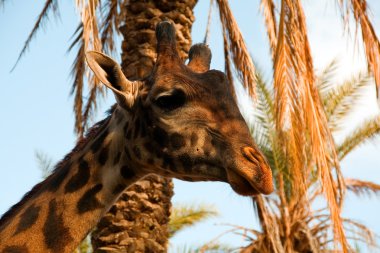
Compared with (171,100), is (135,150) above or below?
below

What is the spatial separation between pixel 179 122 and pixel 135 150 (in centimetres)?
40

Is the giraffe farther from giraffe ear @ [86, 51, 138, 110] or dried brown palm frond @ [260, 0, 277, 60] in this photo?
dried brown palm frond @ [260, 0, 277, 60]

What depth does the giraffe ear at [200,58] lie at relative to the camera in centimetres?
639

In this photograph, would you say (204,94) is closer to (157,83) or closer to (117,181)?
(157,83)

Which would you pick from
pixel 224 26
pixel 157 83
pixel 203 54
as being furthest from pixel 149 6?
pixel 157 83

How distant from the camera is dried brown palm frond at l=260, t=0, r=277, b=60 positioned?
12.4 meters

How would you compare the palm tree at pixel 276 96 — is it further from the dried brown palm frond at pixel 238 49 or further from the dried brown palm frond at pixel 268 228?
the dried brown palm frond at pixel 268 228

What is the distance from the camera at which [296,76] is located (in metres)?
10.8

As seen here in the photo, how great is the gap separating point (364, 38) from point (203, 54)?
536 centimetres

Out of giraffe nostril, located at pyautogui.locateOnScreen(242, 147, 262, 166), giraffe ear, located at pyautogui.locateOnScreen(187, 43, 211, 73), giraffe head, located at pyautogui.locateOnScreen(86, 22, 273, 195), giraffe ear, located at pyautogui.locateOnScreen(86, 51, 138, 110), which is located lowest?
giraffe nostril, located at pyautogui.locateOnScreen(242, 147, 262, 166)

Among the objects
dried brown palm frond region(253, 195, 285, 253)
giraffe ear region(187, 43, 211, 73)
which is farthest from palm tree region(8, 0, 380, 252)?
dried brown palm frond region(253, 195, 285, 253)

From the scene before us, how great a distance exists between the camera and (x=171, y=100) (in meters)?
5.48

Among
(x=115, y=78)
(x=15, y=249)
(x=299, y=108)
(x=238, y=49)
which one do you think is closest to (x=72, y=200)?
(x=15, y=249)

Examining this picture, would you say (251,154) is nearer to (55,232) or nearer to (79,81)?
(55,232)
